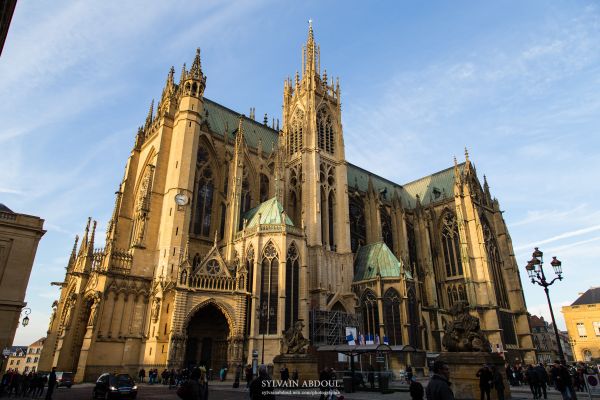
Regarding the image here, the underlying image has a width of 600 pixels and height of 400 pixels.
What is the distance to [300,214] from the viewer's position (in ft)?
146

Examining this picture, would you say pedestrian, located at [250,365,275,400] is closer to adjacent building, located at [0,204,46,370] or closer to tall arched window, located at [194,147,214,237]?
adjacent building, located at [0,204,46,370]

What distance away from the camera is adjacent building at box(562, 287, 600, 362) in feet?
194

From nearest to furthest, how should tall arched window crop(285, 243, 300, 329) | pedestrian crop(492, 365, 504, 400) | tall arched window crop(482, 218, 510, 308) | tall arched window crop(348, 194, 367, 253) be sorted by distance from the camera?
pedestrian crop(492, 365, 504, 400)
tall arched window crop(285, 243, 300, 329)
tall arched window crop(348, 194, 367, 253)
tall arched window crop(482, 218, 510, 308)

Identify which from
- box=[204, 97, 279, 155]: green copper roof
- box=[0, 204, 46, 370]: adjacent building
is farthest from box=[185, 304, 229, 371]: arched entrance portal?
box=[204, 97, 279, 155]: green copper roof

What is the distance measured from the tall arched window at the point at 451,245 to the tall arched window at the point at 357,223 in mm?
15007

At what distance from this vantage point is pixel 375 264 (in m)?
43.1

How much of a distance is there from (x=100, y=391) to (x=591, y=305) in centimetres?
6700

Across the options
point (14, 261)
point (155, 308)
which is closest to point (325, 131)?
point (155, 308)

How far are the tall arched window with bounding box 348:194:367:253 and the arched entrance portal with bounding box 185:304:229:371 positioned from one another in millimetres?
20649

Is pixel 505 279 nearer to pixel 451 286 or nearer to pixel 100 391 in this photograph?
pixel 451 286

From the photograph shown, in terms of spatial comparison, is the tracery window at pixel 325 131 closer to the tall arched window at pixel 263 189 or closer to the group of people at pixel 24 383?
the tall arched window at pixel 263 189

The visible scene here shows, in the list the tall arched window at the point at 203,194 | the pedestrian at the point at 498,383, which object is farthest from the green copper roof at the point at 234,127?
the pedestrian at the point at 498,383

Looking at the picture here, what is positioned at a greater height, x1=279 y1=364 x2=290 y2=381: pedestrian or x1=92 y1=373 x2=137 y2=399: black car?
x1=279 y1=364 x2=290 y2=381: pedestrian

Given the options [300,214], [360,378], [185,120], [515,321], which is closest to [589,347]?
[515,321]
